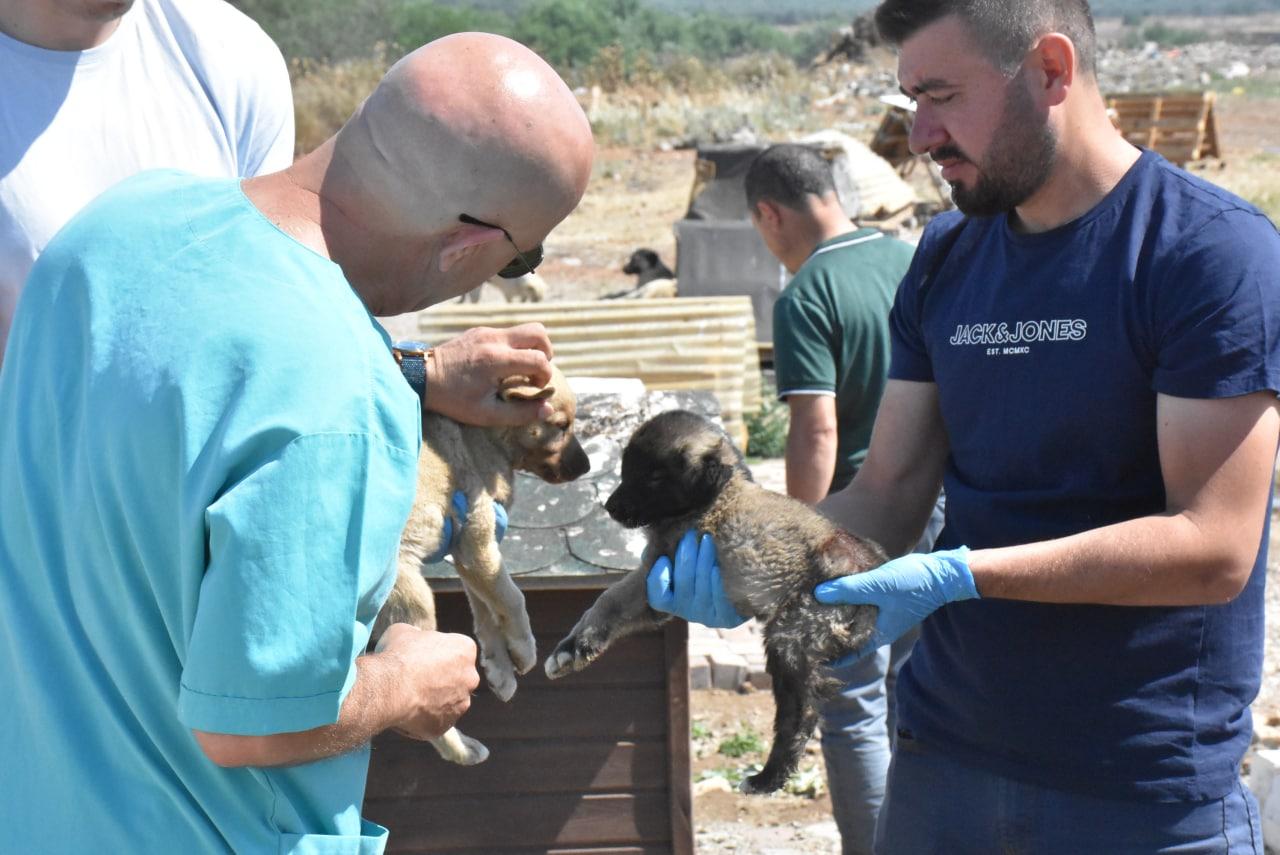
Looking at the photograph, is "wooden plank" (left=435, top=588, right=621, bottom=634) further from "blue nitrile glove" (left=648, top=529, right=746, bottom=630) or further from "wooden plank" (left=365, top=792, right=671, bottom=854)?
"blue nitrile glove" (left=648, top=529, right=746, bottom=630)

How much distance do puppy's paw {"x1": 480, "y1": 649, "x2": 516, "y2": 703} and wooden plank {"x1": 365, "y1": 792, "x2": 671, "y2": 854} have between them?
116cm

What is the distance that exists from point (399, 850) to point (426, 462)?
7.06 ft

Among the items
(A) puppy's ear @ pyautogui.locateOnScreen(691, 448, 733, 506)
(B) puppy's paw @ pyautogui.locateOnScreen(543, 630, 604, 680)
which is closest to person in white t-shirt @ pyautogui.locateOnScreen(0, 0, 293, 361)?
(A) puppy's ear @ pyautogui.locateOnScreen(691, 448, 733, 506)

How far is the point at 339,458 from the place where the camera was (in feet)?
Answer: 6.16

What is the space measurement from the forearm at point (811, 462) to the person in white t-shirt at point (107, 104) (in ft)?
9.39

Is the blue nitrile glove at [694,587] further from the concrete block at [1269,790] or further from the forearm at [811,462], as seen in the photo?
the concrete block at [1269,790]

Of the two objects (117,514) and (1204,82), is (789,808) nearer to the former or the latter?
(117,514)

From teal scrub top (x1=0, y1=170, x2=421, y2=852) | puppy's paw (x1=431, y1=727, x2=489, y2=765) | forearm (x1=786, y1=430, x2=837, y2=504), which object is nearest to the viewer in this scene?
teal scrub top (x1=0, y1=170, x2=421, y2=852)

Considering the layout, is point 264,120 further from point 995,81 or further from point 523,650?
point 995,81

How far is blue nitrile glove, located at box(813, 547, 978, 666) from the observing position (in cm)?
298

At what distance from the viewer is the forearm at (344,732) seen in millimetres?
1934

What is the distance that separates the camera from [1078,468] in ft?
9.78

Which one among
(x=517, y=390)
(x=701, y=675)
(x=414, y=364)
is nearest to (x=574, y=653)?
(x=517, y=390)

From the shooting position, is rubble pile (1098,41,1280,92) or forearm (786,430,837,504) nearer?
forearm (786,430,837,504)
